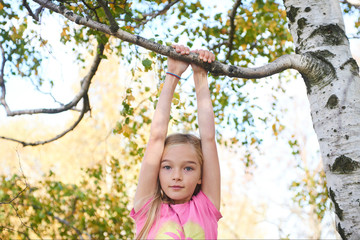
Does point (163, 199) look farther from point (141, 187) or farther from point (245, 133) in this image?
point (245, 133)

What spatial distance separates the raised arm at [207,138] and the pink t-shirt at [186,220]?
5 centimetres

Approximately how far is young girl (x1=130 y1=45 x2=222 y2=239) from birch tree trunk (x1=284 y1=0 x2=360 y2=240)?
1.96 feet

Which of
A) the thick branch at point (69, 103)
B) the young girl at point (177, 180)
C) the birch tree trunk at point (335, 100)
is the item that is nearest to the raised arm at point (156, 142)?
the young girl at point (177, 180)

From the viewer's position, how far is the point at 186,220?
186 centimetres

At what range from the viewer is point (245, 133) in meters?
5.24

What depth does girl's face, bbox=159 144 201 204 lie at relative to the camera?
1.93 metres

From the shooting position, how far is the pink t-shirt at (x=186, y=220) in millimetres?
1812

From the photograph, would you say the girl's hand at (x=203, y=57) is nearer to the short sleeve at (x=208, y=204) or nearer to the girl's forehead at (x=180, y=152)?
the girl's forehead at (x=180, y=152)

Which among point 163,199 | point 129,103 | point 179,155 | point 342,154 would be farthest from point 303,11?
point 129,103

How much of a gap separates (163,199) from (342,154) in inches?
37.9

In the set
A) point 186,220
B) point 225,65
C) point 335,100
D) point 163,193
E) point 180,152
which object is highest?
point 225,65

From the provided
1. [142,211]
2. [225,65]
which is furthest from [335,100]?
[142,211]

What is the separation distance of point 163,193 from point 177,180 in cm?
15

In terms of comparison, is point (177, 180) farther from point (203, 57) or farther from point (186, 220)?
point (203, 57)
